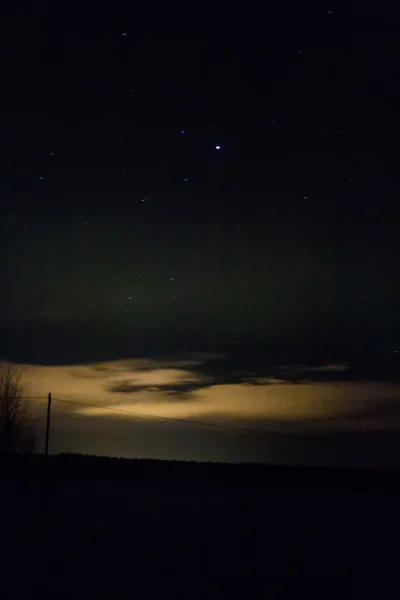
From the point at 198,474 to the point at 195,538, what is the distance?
14540 mm

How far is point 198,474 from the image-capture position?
28.0 metres

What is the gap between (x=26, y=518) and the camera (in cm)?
1514

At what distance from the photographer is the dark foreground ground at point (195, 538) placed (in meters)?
9.92

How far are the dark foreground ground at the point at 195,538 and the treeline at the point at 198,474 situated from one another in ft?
0.83

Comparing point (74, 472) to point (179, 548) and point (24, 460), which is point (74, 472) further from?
point (179, 548)

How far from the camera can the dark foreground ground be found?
32.6 feet

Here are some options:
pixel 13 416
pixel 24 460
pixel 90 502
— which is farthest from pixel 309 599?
pixel 13 416

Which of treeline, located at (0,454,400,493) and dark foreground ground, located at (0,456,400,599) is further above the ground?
treeline, located at (0,454,400,493)

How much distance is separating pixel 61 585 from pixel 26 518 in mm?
5951

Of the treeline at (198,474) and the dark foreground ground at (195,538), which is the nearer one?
the dark foreground ground at (195,538)

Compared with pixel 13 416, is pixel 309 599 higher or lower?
lower

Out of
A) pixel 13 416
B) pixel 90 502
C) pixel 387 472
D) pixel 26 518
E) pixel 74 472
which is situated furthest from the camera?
pixel 13 416

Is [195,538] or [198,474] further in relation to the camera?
[198,474]

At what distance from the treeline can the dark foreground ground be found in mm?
253
